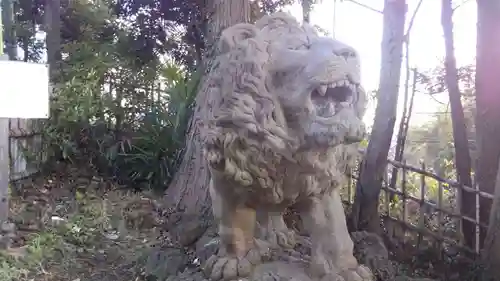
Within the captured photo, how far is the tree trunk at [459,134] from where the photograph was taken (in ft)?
11.6

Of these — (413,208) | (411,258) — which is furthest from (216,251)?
(413,208)

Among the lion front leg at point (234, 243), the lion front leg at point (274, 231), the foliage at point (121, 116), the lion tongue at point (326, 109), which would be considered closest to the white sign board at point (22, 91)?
the lion front leg at point (234, 243)

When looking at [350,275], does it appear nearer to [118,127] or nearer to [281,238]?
[281,238]

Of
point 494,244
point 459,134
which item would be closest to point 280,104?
point 494,244

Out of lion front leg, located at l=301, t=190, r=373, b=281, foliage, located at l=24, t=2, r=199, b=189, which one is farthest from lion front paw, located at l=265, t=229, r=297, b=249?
foliage, located at l=24, t=2, r=199, b=189

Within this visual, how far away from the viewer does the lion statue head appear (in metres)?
1.89

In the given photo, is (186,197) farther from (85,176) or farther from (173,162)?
(85,176)

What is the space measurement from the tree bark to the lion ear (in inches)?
79.4

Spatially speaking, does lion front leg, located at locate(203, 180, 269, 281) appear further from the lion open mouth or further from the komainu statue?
the lion open mouth

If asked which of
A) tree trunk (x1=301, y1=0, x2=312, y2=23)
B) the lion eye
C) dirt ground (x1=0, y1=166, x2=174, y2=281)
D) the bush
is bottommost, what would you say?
dirt ground (x1=0, y1=166, x2=174, y2=281)

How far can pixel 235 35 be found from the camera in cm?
214

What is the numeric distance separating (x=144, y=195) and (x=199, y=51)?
7.81ft

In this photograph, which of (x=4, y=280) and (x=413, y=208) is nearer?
(x=4, y=280)

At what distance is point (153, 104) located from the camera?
683 centimetres
